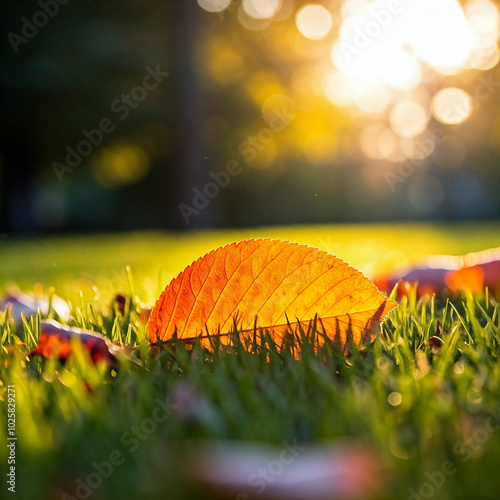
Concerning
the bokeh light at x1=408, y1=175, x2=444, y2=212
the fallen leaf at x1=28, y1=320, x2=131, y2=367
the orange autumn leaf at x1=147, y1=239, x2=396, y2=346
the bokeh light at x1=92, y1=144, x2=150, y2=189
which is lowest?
the fallen leaf at x1=28, y1=320, x2=131, y2=367

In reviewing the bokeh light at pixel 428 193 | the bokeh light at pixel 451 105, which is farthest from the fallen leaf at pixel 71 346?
the bokeh light at pixel 428 193

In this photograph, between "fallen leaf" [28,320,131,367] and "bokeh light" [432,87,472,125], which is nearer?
"fallen leaf" [28,320,131,367]

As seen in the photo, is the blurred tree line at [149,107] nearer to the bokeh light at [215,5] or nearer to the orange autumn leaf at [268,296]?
the bokeh light at [215,5]

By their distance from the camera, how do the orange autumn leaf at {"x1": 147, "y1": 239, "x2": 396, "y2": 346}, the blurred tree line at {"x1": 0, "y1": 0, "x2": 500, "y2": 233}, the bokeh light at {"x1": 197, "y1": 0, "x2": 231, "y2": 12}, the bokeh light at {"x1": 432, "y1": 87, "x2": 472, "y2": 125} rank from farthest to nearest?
the bokeh light at {"x1": 432, "y1": 87, "x2": 472, "y2": 125}
the bokeh light at {"x1": 197, "y1": 0, "x2": 231, "y2": 12}
the blurred tree line at {"x1": 0, "y1": 0, "x2": 500, "y2": 233}
the orange autumn leaf at {"x1": 147, "y1": 239, "x2": 396, "y2": 346}

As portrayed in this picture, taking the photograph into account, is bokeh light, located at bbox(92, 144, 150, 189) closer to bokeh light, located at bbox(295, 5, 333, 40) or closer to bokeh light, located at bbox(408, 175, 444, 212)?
bokeh light, located at bbox(295, 5, 333, 40)

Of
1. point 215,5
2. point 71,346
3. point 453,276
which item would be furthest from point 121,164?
point 71,346

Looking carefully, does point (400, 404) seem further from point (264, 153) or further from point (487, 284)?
point (264, 153)

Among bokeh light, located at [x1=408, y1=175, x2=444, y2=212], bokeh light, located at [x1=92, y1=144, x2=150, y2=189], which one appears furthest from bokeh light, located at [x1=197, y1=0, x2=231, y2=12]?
bokeh light, located at [x1=408, y1=175, x2=444, y2=212]
